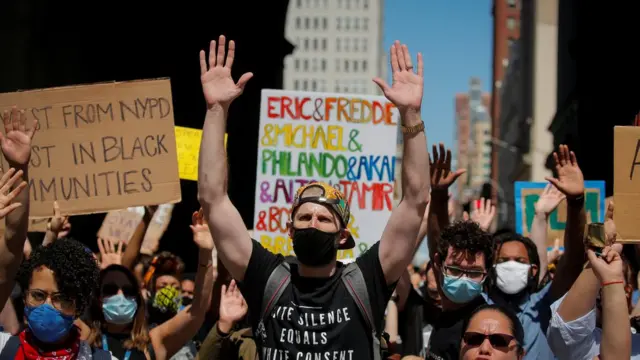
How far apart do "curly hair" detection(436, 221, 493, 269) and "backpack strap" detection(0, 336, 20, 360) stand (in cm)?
208

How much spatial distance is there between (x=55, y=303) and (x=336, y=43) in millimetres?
142354

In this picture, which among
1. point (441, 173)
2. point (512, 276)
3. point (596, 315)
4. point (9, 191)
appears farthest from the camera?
point (441, 173)

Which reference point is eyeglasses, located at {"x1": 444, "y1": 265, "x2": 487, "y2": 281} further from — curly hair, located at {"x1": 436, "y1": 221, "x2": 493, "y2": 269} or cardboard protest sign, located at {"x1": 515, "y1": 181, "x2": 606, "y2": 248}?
cardboard protest sign, located at {"x1": 515, "y1": 181, "x2": 606, "y2": 248}

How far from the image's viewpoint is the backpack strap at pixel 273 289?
12.5ft

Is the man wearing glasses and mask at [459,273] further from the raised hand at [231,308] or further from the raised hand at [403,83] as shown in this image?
the raised hand at [403,83]

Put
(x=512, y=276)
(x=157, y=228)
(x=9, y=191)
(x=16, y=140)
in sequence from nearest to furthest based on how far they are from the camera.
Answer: (x=9, y=191) < (x=16, y=140) < (x=512, y=276) < (x=157, y=228)

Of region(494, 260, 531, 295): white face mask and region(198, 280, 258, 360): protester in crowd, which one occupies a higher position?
region(494, 260, 531, 295): white face mask

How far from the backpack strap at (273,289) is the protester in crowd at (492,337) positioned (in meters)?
0.77

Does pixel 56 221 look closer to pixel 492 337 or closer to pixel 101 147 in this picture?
pixel 101 147

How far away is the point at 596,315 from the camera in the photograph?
181 inches

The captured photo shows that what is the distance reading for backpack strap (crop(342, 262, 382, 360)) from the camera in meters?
3.80

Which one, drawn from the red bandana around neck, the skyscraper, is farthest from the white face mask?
the skyscraper

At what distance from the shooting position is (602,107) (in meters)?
20.0

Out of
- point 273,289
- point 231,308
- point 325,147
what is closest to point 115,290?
point 231,308
